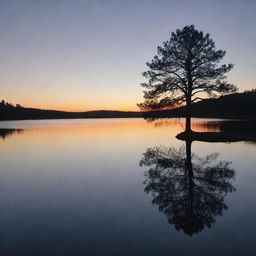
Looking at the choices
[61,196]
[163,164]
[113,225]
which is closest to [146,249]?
[113,225]

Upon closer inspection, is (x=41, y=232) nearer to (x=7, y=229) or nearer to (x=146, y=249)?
Result: (x=7, y=229)

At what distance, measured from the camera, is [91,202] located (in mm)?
7227

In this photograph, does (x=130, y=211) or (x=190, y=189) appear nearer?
(x=130, y=211)

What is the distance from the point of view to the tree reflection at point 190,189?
18.9ft

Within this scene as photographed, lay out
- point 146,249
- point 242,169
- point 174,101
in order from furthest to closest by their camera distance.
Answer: point 174,101, point 242,169, point 146,249

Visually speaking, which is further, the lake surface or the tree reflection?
the tree reflection

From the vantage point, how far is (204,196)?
24.1 feet

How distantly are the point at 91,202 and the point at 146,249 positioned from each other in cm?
338

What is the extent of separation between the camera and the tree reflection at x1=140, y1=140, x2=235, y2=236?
5.77 metres

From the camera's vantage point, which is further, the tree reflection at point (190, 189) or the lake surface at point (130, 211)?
the tree reflection at point (190, 189)

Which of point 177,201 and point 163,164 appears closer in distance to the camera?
point 177,201

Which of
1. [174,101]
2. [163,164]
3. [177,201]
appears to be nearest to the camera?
[177,201]

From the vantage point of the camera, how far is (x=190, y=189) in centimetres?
809

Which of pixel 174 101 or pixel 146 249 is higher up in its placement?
pixel 174 101
